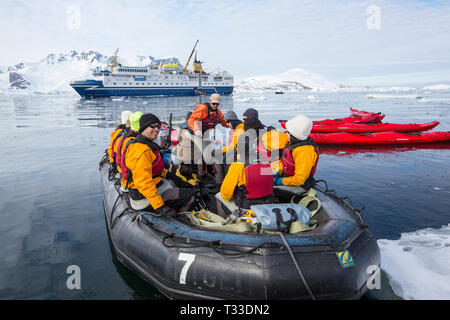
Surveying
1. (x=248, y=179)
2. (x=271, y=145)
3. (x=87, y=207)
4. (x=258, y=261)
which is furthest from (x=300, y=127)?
(x=87, y=207)

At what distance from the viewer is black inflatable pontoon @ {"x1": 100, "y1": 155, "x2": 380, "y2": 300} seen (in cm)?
239

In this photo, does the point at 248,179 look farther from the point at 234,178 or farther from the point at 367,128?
the point at 367,128

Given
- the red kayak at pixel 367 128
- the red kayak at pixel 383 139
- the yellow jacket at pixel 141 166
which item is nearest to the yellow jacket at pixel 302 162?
the yellow jacket at pixel 141 166

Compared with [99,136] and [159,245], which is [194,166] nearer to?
[159,245]

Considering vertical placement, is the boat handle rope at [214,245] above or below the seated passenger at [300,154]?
below

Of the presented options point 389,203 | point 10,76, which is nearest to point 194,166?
point 389,203

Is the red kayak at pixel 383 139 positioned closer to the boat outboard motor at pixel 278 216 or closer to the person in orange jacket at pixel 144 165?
the boat outboard motor at pixel 278 216

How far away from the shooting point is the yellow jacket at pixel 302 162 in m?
3.38

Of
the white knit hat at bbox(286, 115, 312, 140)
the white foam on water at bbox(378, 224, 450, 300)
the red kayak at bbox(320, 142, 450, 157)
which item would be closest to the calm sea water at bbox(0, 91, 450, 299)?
the red kayak at bbox(320, 142, 450, 157)

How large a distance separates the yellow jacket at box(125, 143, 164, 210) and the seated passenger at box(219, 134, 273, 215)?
90 centimetres

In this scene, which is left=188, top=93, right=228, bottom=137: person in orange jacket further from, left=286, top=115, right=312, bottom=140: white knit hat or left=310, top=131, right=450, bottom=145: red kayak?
left=310, top=131, right=450, bottom=145: red kayak

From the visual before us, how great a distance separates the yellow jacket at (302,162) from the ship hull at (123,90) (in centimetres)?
4340

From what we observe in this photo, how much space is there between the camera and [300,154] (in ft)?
11.2
